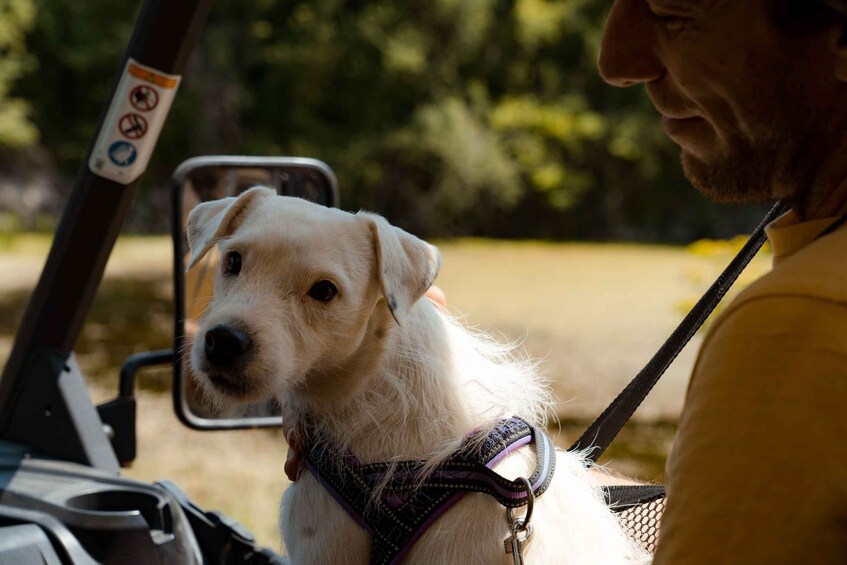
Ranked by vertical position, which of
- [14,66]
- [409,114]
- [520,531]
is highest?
[520,531]

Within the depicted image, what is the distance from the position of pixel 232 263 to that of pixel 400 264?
0.35 meters

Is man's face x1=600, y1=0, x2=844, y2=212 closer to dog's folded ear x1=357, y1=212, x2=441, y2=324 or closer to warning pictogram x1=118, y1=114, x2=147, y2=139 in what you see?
dog's folded ear x1=357, y1=212, x2=441, y2=324

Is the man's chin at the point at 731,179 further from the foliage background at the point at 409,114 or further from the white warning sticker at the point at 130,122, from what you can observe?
the foliage background at the point at 409,114

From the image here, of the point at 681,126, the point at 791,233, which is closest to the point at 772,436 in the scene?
the point at 791,233

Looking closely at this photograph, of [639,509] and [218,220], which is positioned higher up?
[218,220]

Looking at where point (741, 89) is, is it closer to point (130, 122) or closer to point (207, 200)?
point (130, 122)

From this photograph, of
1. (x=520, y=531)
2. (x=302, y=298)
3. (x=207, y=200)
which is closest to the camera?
(x=520, y=531)

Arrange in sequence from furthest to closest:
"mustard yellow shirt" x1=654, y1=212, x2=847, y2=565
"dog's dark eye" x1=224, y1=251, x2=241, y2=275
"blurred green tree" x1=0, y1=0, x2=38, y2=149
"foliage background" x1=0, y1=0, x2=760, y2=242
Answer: "foliage background" x1=0, y1=0, x2=760, y2=242, "blurred green tree" x1=0, y1=0, x2=38, y2=149, "dog's dark eye" x1=224, y1=251, x2=241, y2=275, "mustard yellow shirt" x1=654, y1=212, x2=847, y2=565

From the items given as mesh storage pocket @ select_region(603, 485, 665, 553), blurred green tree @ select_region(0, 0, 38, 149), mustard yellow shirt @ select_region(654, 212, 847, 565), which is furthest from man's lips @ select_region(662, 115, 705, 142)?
blurred green tree @ select_region(0, 0, 38, 149)

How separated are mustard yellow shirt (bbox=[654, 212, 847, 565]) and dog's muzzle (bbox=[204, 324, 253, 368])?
0.95 meters

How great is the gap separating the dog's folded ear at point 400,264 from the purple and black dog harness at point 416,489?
0.97 feet

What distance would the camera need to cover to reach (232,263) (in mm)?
1809

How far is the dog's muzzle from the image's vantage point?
65.8 inches

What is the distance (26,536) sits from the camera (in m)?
1.81
